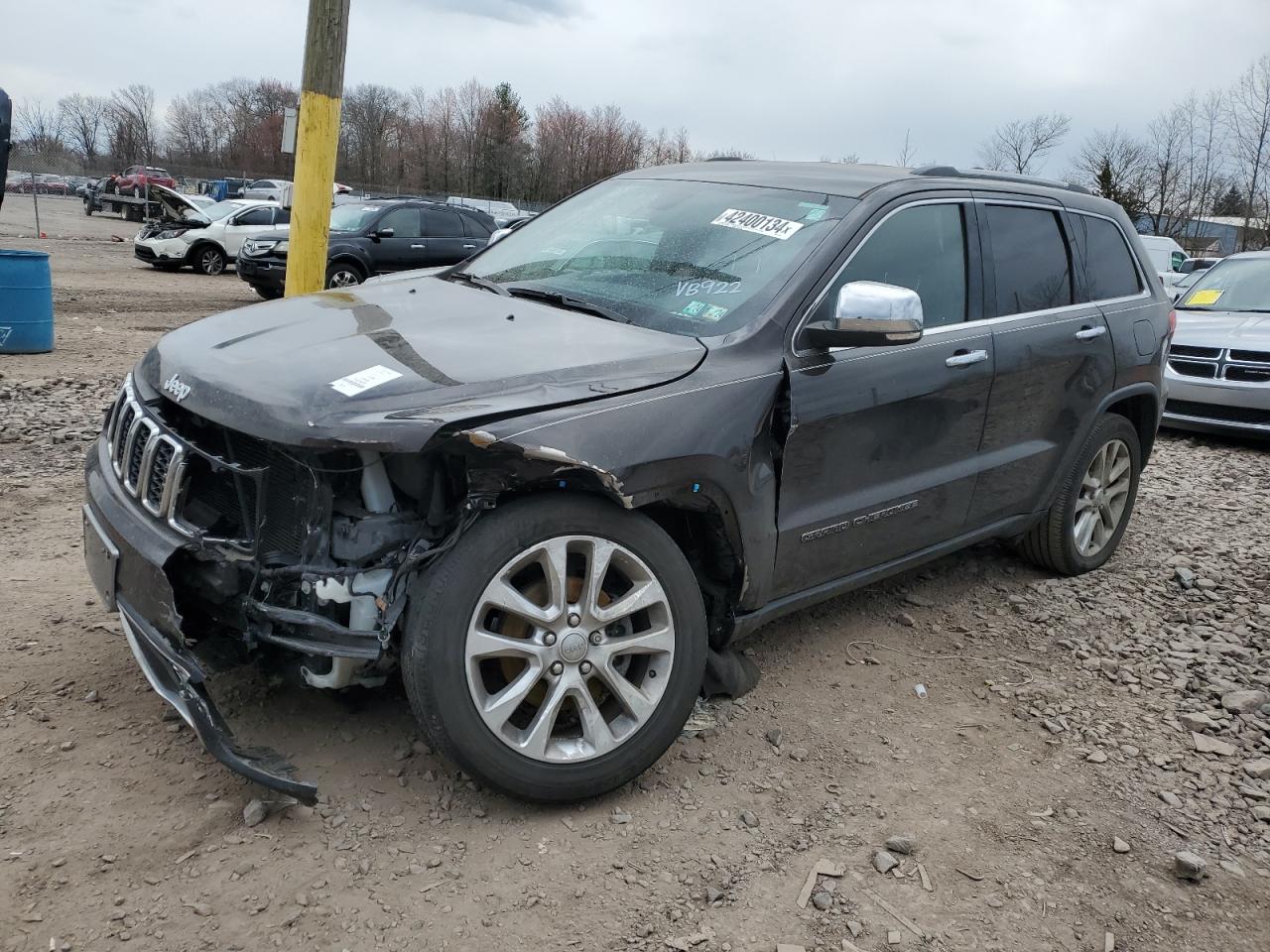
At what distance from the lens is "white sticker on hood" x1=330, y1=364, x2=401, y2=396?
268 centimetres

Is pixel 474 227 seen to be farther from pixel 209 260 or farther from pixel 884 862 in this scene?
pixel 884 862

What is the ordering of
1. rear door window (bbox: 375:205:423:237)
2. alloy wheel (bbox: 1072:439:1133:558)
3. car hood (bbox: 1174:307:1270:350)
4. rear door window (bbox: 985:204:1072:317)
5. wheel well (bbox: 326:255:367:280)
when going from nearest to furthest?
1. rear door window (bbox: 985:204:1072:317)
2. alloy wheel (bbox: 1072:439:1133:558)
3. car hood (bbox: 1174:307:1270:350)
4. wheel well (bbox: 326:255:367:280)
5. rear door window (bbox: 375:205:423:237)

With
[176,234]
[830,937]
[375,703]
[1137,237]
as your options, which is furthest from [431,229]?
[830,937]

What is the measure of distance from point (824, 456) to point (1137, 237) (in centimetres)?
273

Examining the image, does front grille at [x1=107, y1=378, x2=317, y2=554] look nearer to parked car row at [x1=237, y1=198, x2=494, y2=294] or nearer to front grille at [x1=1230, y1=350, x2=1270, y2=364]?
front grille at [x1=1230, y1=350, x2=1270, y2=364]

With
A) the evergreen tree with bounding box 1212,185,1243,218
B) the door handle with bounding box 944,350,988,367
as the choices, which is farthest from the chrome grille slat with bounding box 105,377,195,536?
A: the evergreen tree with bounding box 1212,185,1243,218

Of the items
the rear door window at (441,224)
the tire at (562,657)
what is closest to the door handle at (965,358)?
the tire at (562,657)

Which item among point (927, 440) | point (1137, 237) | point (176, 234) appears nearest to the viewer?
point (927, 440)

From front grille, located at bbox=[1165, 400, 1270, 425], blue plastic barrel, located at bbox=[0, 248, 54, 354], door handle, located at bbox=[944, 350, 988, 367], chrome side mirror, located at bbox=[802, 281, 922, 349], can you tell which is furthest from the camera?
blue plastic barrel, located at bbox=[0, 248, 54, 354]

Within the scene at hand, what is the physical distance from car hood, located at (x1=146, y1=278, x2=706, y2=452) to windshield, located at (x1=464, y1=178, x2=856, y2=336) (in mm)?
179

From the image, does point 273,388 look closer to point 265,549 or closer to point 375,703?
point 265,549

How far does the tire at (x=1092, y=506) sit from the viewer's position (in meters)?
4.69

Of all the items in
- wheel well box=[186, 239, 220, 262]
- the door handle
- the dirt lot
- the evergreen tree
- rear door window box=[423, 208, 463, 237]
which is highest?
the evergreen tree

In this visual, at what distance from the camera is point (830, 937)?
100 inches
